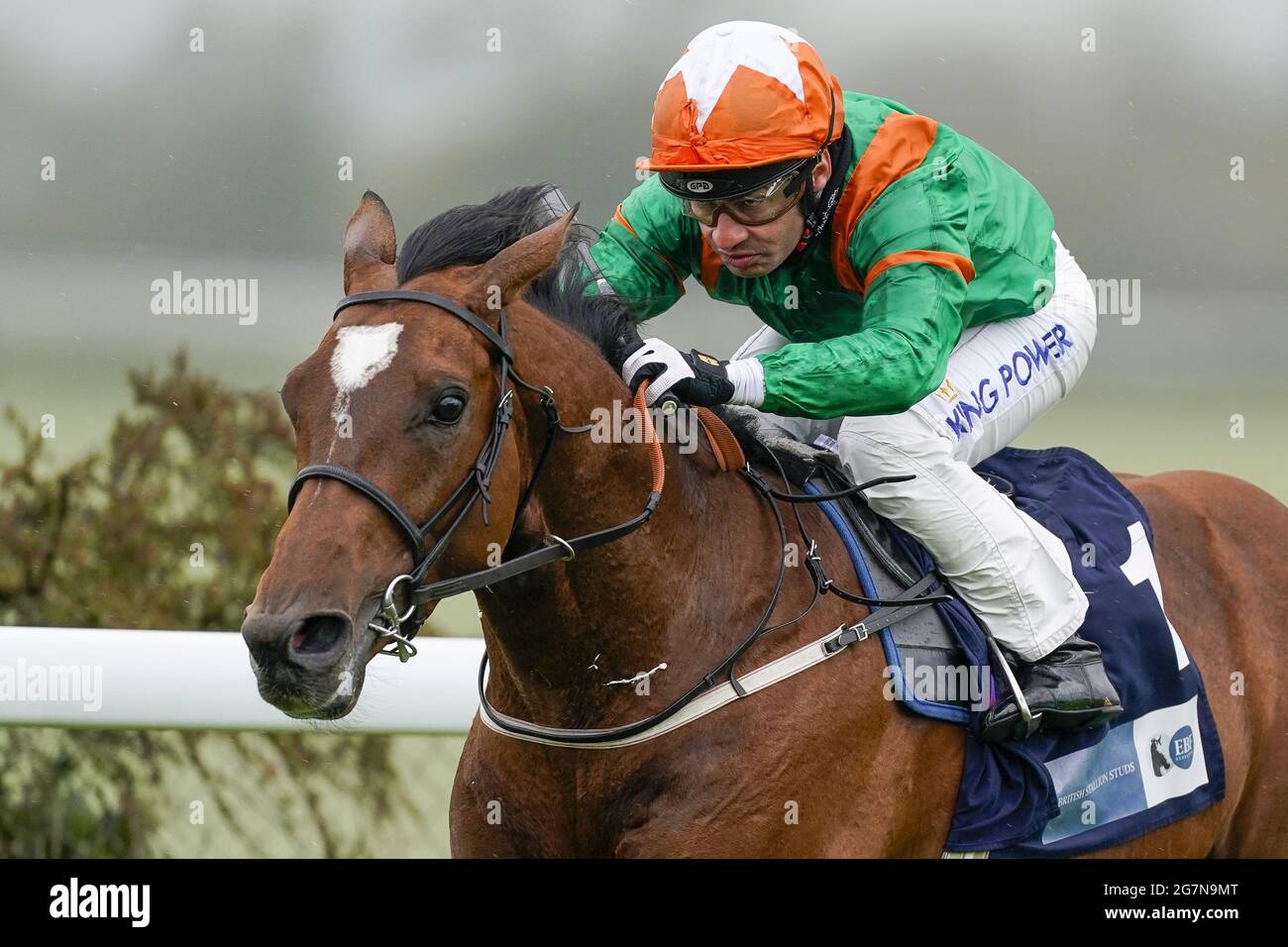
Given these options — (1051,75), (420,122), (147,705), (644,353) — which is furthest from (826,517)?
(1051,75)

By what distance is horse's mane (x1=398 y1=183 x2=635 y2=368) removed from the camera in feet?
8.34

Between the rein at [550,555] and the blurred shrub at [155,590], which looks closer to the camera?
the rein at [550,555]

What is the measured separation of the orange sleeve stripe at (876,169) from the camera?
9.51ft

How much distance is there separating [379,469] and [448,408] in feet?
0.48

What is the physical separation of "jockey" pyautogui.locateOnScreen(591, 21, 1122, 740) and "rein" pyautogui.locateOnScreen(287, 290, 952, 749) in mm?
117

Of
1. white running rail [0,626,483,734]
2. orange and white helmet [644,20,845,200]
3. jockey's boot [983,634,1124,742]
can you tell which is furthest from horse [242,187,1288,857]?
white running rail [0,626,483,734]

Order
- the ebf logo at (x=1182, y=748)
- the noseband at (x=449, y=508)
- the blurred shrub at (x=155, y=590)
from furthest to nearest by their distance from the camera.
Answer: the blurred shrub at (x=155, y=590) < the ebf logo at (x=1182, y=748) < the noseband at (x=449, y=508)

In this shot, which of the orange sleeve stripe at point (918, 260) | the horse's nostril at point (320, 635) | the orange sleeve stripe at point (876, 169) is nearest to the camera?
the horse's nostril at point (320, 635)

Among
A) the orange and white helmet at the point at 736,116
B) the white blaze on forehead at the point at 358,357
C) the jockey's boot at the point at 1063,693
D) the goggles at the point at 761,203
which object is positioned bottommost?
the jockey's boot at the point at 1063,693

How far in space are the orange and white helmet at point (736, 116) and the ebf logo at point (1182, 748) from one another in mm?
1505

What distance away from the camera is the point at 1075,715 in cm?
295

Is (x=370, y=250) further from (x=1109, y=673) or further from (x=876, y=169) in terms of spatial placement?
A: (x=1109, y=673)

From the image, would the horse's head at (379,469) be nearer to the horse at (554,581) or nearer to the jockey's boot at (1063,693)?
the horse at (554,581)
